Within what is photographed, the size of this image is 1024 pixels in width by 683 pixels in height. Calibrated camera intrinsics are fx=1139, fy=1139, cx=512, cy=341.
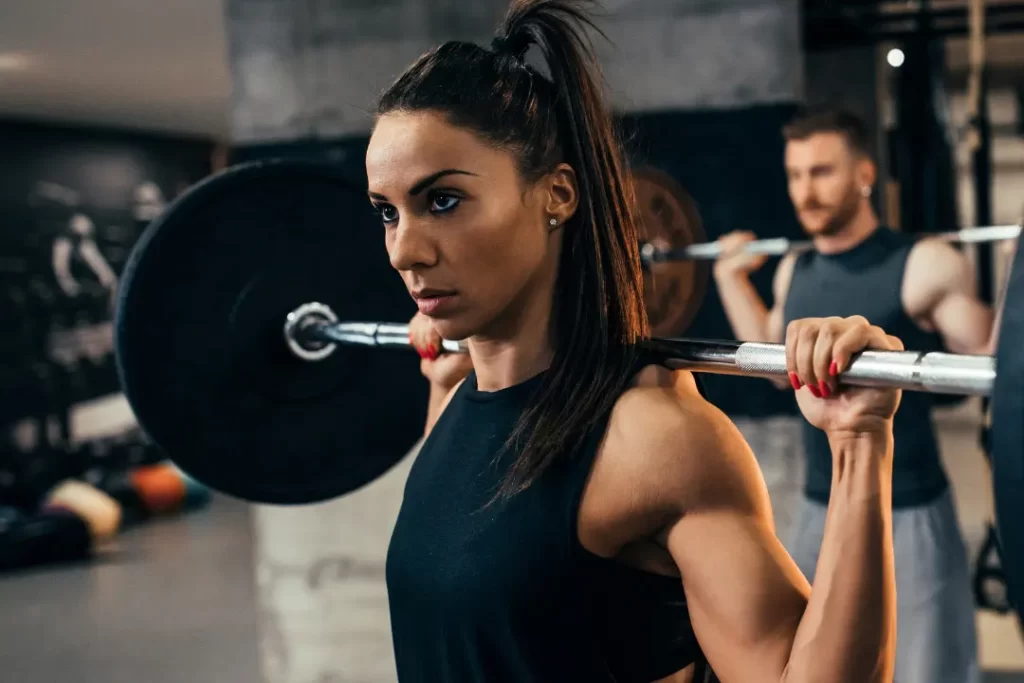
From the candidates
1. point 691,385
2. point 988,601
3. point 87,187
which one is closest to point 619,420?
point 691,385

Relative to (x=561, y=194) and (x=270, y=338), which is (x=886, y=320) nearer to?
(x=270, y=338)

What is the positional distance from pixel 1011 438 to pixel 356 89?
116 inches

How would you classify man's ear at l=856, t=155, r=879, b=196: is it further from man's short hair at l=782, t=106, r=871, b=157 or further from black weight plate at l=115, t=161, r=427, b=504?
black weight plate at l=115, t=161, r=427, b=504

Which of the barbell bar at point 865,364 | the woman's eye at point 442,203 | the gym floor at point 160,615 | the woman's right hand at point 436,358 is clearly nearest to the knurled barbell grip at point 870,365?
the barbell bar at point 865,364

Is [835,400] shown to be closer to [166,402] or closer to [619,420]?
[619,420]

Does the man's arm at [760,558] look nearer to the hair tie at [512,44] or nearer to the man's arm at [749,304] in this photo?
the hair tie at [512,44]

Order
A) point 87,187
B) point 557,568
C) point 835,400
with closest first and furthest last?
point 835,400 < point 557,568 < point 87,187

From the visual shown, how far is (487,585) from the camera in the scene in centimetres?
109

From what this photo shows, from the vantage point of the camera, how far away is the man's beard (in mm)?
2767

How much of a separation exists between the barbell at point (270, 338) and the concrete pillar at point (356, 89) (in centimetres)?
131

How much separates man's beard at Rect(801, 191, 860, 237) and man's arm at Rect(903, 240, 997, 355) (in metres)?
0.17

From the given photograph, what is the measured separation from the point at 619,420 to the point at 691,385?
0.10 meters

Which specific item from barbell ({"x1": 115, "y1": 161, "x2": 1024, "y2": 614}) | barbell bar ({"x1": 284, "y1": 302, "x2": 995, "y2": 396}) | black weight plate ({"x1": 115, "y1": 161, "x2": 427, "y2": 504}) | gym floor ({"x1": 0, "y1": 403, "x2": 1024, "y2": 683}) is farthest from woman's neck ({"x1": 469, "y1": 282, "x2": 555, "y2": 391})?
gym floor ({"x1": 0, "y1": 403, "x2": 1024, "y2": 683})

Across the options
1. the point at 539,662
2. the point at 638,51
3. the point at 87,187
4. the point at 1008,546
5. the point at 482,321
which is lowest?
the point at 539,662
